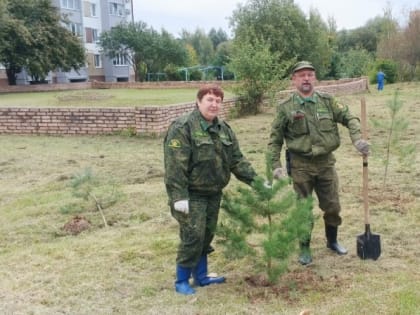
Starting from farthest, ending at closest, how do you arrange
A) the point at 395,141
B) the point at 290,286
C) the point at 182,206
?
the point at 395,141, the point at 290,286, the point at 182,206

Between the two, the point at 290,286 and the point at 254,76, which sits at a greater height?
the point at 254,76

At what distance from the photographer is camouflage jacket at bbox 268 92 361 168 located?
4035 mm

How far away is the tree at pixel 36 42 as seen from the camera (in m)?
34.6

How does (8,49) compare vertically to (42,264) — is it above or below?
above

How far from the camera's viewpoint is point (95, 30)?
5600cm

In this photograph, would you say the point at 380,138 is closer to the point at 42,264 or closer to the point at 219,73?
the point at 42,264

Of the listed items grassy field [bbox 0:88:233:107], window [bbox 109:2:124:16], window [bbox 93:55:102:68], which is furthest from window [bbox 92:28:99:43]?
grassy field [bbox 0:88:233:107]

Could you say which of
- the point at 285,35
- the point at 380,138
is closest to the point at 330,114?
the point at 380,138

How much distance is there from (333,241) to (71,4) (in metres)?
52.3

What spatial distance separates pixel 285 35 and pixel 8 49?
17.7 m

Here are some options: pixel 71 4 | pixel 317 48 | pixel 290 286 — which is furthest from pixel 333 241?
pixel 71 4

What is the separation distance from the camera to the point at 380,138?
11.0 metres

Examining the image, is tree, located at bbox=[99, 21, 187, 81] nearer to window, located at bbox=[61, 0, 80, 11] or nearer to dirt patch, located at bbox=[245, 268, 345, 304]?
window, located at bbox=[61, 0, 80, 11]

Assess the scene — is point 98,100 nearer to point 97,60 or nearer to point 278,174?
point 278,174
